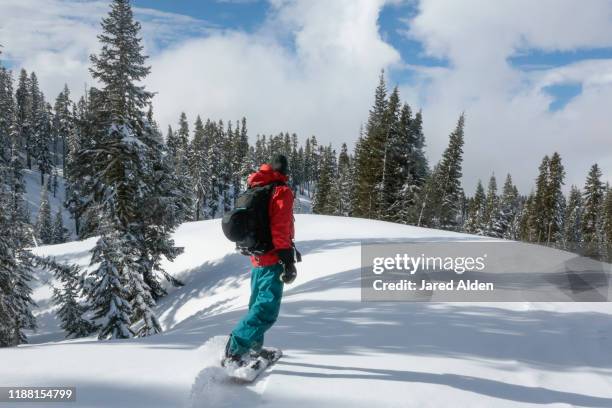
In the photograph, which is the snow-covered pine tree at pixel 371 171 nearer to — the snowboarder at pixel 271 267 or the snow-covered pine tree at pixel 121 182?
the snow-covered pine tree at pixel 121 182

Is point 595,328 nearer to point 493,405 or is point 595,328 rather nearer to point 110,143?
point 493,405

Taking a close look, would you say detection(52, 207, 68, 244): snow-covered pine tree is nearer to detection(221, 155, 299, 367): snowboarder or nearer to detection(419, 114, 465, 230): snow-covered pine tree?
detection(419, 114, 465, 230): snow-covered pine tree

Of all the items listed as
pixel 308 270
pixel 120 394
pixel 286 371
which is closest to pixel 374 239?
pixel 308 270

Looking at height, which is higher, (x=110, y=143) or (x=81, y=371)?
(x=110, y=143)

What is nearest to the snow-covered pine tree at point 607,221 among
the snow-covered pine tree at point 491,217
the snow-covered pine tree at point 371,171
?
the snow-covered pine tree at point 491,217

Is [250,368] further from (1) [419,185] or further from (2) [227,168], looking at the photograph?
(2) [227,168]

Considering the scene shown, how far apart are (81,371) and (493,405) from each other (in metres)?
4.33

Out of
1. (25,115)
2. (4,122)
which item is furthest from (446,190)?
(25,115)

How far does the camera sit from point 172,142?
82688 millimetres

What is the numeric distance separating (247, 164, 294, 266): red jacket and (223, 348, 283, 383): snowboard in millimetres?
1073

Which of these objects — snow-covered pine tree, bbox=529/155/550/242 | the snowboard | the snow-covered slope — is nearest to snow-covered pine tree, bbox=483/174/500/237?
snow-covered pine tree, bbox=529/155/550/242

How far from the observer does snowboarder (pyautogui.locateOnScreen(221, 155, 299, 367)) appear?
4.34 meters

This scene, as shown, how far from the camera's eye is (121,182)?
15844mm

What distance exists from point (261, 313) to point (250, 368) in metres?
0.58
